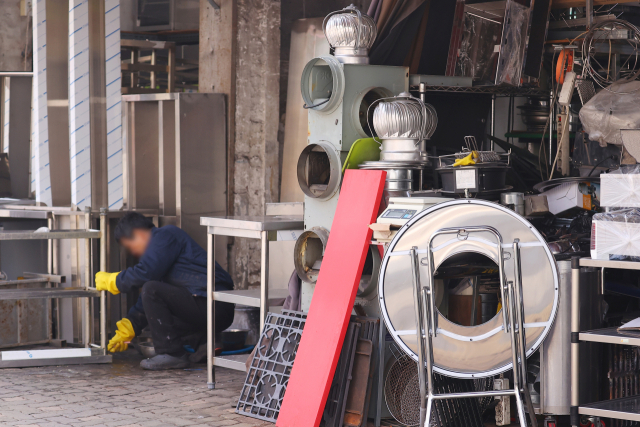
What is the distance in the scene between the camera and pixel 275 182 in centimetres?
737

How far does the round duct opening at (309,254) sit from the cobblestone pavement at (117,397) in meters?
0.99

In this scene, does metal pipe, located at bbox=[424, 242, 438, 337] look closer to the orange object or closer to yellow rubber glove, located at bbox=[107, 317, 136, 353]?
the orange object

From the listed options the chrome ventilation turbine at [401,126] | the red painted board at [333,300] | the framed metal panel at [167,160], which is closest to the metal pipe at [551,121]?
the chrome ventilation turbine at [401,126]

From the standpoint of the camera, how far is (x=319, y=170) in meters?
5.61

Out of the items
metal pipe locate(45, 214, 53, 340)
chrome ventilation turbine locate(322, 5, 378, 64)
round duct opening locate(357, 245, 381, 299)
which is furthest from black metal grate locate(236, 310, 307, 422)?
metal pipe locate(45, 214, 53, 340)

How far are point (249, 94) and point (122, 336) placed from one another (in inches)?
94.0

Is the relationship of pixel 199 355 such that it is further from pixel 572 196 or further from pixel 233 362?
pixel 572 196

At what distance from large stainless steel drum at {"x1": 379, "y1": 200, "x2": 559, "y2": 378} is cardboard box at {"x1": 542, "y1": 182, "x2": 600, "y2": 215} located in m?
1.04

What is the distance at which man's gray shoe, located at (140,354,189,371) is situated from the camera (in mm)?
6508

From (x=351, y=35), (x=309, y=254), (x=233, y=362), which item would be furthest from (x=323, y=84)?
(x=233, y=362)

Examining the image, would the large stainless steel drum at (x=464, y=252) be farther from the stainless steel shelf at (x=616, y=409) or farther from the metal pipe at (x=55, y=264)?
the metal pipe at (x=55, y=264)

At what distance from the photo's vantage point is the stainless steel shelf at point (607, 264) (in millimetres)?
4008

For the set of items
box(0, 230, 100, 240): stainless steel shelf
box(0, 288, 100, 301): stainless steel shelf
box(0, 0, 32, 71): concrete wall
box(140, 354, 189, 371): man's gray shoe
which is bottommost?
box(140, 354, 189, 371): man's gray shoe

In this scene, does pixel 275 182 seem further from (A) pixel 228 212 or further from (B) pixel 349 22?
(B) pixel 349 22
